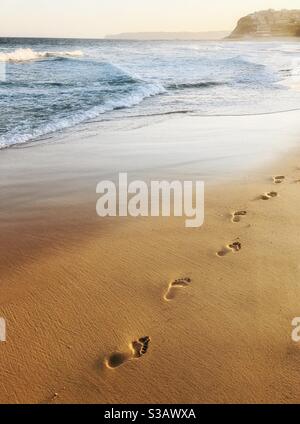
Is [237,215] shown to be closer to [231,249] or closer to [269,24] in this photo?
[231,249]

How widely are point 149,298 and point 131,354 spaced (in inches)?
20.4

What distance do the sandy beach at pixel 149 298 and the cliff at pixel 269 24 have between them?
13946 cm

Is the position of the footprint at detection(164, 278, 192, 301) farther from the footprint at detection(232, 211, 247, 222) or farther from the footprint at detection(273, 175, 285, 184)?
the footprint at detection(273, 175, 285, 184)

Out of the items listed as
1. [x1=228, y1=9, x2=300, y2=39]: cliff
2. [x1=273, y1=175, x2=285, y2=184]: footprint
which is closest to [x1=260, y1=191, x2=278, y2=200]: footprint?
[x1=273, y1=175, x2=285, y2=184]: footprint

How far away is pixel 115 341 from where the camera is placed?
237 centimetres

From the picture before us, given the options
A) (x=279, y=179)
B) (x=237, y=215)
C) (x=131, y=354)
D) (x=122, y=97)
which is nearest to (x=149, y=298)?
(x=131, y=354)

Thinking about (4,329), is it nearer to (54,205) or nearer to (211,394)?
(211,394)

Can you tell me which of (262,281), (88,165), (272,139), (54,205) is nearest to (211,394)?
(262,281)

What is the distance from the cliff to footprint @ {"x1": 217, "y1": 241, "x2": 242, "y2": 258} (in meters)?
140

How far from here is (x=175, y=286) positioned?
2873mm

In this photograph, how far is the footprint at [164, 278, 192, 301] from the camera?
9.04ft

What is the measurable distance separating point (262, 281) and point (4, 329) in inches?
72.0

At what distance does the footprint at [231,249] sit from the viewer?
10.7 ft

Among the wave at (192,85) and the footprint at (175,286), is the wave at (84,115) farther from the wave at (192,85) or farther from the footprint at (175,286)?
the footprint at (175,286)
